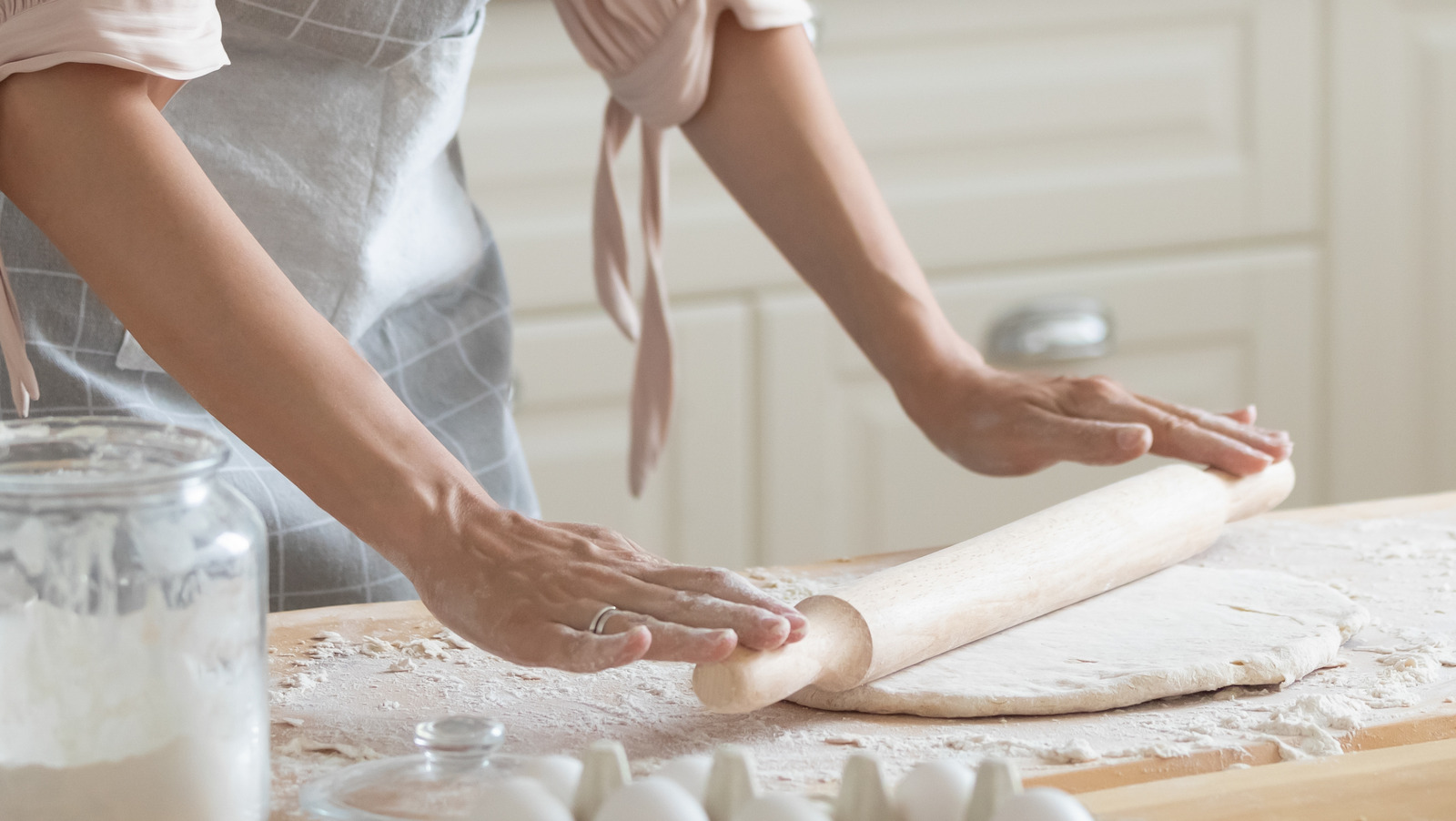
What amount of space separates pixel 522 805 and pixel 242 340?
0.93ft

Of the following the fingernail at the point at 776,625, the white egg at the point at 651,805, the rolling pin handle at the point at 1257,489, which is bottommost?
the white egg at the point at 651,805

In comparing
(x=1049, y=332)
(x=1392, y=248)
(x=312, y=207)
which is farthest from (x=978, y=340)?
(x=312, y=207)

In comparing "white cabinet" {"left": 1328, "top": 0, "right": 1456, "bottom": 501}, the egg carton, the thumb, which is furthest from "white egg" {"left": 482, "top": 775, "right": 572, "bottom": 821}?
"white cabinet" {"left": 1328, "top": 0, "right": 1456, "bottom": 501}

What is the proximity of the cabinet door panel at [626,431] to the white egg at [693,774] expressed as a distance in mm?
1337

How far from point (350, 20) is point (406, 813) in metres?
0.52

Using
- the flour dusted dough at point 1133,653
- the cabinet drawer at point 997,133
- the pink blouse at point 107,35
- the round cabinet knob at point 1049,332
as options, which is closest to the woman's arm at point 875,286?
the flour dusted dough at point 1133,653

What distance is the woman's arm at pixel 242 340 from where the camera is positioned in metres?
0.65

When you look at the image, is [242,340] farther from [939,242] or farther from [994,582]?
[939,242]

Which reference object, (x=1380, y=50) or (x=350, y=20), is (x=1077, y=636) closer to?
(x=350, y=20)

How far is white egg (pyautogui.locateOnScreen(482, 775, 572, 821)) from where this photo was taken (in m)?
0.45

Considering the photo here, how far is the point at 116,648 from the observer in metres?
0.47

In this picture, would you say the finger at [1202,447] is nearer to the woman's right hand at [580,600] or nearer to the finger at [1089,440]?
the finger at [1089,440]

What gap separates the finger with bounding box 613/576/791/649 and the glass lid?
0.10m

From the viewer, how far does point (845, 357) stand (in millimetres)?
1888
